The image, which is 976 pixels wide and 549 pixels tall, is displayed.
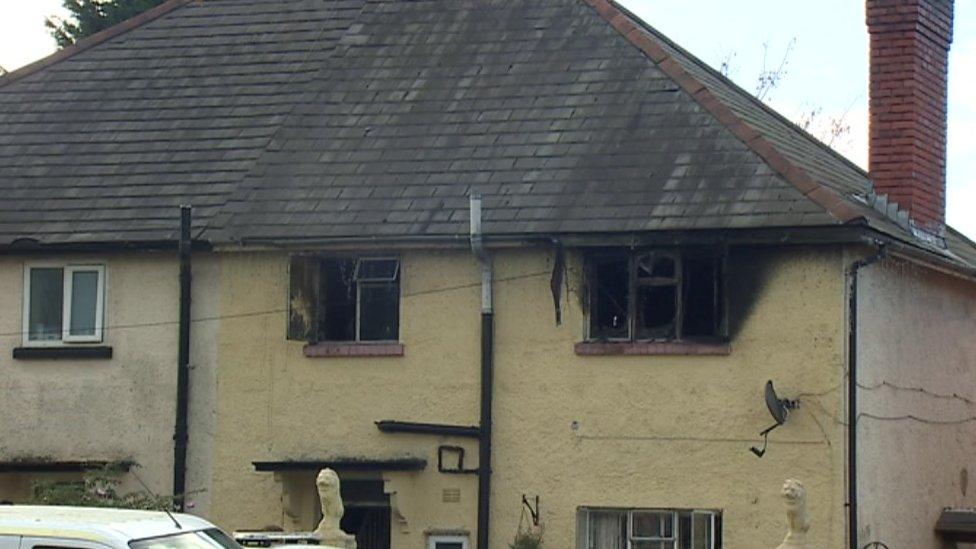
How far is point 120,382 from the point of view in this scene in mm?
21359

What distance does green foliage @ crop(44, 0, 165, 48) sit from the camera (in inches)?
1484

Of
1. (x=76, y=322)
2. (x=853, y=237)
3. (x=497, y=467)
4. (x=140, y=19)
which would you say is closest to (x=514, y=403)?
(x=497, y=467)

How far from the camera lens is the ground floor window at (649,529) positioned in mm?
19266

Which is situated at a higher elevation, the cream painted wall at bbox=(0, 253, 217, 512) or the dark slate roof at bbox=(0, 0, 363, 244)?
the dark slate roof at bbox=(0, 0, 363, 244)

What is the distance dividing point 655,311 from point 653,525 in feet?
7.32

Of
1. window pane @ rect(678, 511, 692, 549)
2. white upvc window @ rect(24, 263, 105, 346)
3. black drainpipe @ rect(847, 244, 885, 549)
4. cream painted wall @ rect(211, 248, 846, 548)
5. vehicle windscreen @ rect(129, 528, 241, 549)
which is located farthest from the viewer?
white upvc window @ rect(24, 263, 105, 346)

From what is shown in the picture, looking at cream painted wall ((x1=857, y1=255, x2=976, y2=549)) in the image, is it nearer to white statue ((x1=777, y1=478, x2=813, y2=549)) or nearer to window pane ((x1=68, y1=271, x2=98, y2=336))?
white statue ((x1=777, y1=478, x2=813, y2=549))

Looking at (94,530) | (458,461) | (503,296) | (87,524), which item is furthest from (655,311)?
(94,530)

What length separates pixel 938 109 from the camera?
72.1 ft

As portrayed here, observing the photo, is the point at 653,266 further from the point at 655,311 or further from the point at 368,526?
the point at 368,526

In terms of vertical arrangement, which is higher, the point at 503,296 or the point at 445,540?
the point at 503,296

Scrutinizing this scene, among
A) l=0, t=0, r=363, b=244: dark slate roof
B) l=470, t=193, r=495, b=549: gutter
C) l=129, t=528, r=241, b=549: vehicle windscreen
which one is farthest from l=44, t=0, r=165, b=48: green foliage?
l=129, t=528, r=241, b=549: vehicle windscreen

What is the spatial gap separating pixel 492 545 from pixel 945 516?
545cm

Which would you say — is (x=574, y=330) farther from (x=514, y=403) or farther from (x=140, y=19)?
(x=140, y=19)
